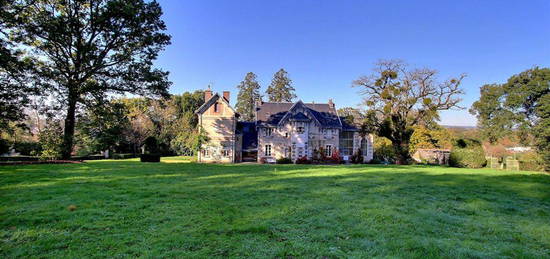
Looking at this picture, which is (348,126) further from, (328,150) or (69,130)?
(69,130)

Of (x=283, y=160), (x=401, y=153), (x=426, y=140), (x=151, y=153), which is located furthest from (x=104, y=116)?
(x=426, y=140)

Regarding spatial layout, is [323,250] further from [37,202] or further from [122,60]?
[122,60]

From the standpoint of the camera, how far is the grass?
12.9ft

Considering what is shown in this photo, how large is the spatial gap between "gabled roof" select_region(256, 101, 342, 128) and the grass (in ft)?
77.1

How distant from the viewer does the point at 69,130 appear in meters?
21.1

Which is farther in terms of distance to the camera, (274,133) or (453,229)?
(274,133)

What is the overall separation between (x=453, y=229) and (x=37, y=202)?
939cm

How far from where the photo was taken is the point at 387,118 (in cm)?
3086

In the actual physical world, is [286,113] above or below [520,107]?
below

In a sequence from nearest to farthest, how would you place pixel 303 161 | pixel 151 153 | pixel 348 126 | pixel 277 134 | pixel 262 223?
1. pixel 262 223
2. pixel 151 153
3. pixel 303 161
4. pixel 277 134
5. pixel 348 126

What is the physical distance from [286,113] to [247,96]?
28.0 metres

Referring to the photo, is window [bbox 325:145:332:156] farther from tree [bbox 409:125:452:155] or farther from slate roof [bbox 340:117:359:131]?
tree [bbox 409:125:452:155]

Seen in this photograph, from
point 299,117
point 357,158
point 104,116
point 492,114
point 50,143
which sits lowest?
point 357,158

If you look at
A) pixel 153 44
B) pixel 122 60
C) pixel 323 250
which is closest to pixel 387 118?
pixel 153 44
